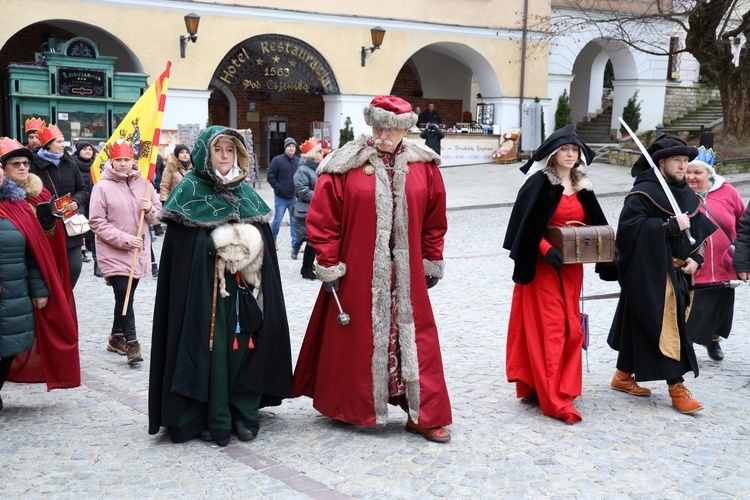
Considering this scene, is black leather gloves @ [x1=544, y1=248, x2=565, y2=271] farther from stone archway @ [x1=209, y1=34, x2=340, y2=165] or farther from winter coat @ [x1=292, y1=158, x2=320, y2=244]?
stone archway @ [x1=209, y1=34, x2=340, y2=165]

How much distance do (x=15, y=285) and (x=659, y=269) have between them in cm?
405

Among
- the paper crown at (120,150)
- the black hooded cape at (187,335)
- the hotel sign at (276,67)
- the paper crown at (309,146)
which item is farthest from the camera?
the hotel sign at (276,67)

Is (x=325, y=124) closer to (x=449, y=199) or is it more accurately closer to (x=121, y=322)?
(x=449, y=199)

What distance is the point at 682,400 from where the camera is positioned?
5.77m

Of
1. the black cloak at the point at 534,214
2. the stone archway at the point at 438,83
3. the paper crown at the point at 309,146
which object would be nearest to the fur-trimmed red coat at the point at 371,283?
the black cloak at the point at 534,214

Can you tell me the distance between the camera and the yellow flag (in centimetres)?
649

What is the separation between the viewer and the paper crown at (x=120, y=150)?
6.84m

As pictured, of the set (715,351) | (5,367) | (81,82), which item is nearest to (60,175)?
(5,367)

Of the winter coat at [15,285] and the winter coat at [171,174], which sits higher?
the winter coat at [171,174]

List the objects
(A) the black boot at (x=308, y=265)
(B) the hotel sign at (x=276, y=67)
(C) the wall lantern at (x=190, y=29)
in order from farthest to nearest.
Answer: (B) the hotel sign at (x=276, y=67), (C) the wall lantern at (x=190, y=29), (A) the black boot at (x=308, y=265)

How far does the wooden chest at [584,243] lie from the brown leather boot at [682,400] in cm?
98

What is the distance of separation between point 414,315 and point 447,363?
74.2 inches

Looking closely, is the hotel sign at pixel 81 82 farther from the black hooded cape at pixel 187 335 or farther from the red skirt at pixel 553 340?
the red skirt at pixel 553 340

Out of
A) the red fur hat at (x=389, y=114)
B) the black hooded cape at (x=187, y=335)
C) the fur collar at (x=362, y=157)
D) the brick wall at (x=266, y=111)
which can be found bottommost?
the black hooded cape at (x=187, y=335)
